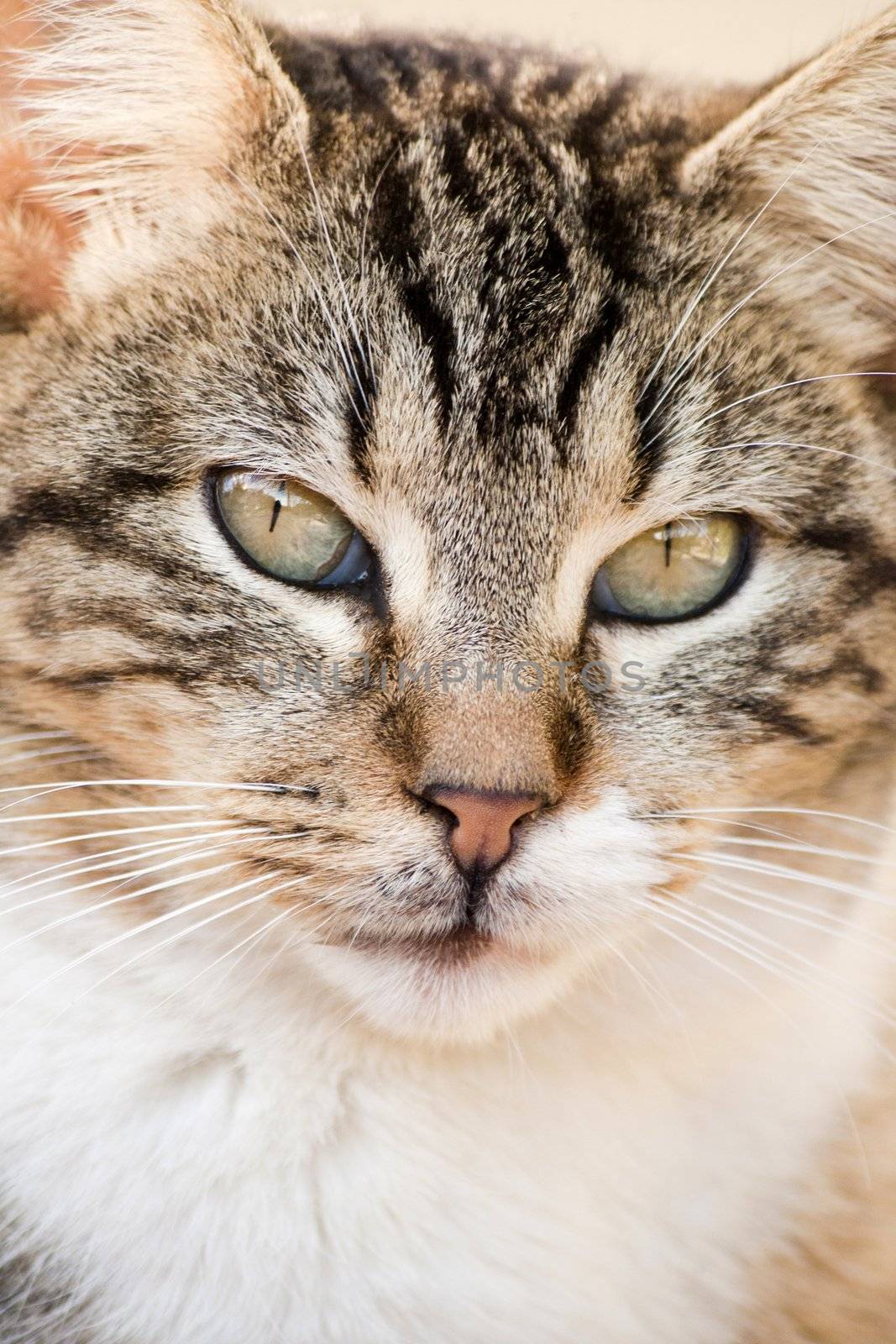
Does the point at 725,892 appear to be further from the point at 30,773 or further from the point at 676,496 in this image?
the point at 30,773

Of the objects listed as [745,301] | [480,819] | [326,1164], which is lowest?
[326,1164]

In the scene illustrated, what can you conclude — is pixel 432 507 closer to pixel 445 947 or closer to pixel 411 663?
pixel 411 663

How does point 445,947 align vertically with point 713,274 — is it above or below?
below

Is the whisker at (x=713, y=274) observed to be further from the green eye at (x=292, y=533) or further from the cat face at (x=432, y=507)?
the green eye at (x=292, y=533)

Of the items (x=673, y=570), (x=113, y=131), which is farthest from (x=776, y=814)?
(x=113, y=131)

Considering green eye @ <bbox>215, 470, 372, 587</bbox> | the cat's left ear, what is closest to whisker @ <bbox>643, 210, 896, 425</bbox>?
the cat's left ear

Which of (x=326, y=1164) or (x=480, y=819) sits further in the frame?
(x=326, y=1164)

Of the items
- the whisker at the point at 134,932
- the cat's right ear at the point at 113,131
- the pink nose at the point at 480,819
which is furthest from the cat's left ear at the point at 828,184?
the whisker at the point at 134,932
